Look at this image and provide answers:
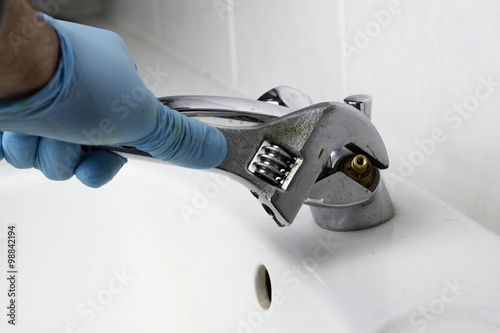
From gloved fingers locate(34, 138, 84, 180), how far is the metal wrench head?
92mm

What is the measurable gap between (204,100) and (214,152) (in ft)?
0.14

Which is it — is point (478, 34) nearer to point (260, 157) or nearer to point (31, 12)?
point (260, 157)

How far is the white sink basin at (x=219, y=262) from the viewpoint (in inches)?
15.6

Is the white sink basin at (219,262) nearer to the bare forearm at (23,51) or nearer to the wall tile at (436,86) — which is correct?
the wall tile at (436,86)

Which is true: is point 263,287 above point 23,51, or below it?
below

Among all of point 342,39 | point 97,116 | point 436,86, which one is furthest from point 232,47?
point 97,116

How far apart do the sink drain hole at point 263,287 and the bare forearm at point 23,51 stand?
262 millimetres

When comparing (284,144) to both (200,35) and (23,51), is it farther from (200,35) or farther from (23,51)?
(200,35)

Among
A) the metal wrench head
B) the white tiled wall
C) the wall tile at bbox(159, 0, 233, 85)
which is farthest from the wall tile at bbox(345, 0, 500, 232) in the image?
the wall tile at bbox(159, 0, 233, 85)

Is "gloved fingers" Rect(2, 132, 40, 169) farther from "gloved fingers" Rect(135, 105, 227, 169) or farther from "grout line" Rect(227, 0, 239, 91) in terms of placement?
"grout line" Rect(227, 0, 239, 91)

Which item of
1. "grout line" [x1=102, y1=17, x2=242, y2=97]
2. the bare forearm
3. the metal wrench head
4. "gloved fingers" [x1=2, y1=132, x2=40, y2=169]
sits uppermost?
the bare forearm

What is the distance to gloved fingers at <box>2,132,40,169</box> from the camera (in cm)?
39

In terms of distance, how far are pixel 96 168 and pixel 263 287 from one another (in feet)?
0.55

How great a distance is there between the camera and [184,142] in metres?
0.36
